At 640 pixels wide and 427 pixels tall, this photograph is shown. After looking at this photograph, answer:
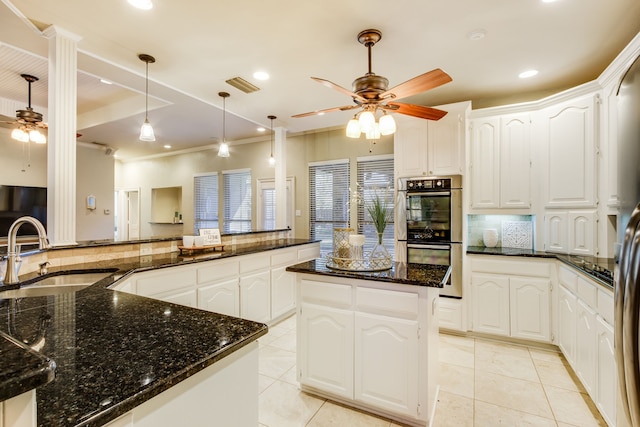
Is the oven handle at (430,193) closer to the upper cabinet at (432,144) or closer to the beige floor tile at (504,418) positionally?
the upper cabinet at (432,144)

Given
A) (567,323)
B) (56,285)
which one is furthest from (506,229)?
(56,285)

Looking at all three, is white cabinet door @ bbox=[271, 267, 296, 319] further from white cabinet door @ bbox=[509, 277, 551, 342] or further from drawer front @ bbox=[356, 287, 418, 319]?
white cabinet door @ bbox=[509, 277, 551, 342]

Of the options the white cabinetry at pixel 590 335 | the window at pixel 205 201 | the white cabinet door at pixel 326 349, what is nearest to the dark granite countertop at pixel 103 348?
the white cabinet door at pixel 326 349

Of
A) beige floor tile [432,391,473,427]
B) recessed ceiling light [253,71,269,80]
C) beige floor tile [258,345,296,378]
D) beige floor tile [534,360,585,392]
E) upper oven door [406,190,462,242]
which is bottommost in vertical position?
beige floor tile [432,391,473,427]

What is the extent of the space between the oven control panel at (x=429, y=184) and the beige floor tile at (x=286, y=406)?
2.43 metres

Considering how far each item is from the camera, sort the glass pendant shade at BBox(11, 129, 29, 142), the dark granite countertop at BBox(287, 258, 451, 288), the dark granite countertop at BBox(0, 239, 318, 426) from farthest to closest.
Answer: the glass pendant shade at BBox(11, 129, 29, 142)
the dark granite countertop at BBox(287, 258, 451, 288)
the dark granite countertop at BBox(0, 239, 318, 426)

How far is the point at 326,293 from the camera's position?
7.12 ft

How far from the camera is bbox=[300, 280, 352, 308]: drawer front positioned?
2096mm

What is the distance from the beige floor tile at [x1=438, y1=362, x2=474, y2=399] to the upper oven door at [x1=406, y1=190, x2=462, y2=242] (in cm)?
131

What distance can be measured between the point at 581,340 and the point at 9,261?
379 centimetres

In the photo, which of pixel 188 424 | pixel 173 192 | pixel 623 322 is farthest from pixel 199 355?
pixel 173 192

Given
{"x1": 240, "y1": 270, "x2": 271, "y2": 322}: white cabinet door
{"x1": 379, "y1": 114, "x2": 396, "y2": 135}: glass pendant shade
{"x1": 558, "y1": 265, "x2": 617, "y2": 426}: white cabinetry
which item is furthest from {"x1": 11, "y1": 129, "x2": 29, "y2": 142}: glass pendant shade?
{"x1": 558, "y1": 265, "x2": 617, "y2": 426}: white cabinetry

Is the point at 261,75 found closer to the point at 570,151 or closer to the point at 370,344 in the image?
the point at 370,344

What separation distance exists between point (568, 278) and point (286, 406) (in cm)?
260
